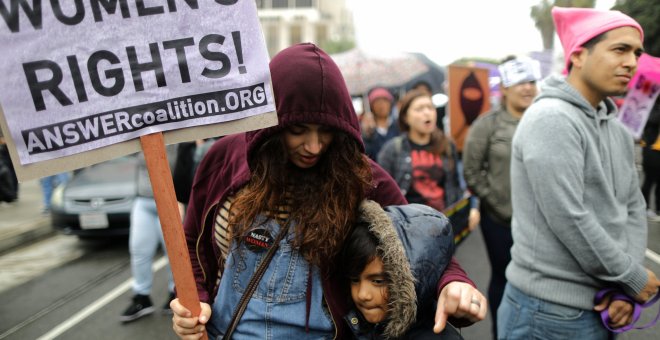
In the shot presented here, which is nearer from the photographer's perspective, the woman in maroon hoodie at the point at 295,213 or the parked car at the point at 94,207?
the woman in maroon hoodie at the point at 295,213

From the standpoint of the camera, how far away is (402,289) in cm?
137

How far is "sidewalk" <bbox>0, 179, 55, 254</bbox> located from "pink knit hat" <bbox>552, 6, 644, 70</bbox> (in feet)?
23.4

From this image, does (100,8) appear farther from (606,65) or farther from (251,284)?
(606,65)

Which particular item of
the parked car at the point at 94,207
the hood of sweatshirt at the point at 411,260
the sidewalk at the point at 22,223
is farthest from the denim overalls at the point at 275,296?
the sidewalk at the point at 22,223

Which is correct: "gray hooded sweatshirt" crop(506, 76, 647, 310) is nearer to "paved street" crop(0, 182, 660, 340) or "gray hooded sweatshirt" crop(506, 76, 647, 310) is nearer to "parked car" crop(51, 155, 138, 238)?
"paved street" crop(0, 182, 660, 340)

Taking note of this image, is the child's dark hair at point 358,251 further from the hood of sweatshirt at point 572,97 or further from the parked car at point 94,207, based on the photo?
the parked car at point 94,207

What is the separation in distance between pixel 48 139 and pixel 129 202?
527cm

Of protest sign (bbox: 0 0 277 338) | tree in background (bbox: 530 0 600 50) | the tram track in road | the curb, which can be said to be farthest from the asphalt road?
tree in background (bbox: 530 0 600 50)

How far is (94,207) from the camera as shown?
6.24 m

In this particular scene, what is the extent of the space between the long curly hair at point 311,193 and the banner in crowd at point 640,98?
2.76 meters

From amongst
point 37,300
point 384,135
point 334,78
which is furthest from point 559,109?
point 37,300

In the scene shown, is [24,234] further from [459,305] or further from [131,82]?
[459,305]

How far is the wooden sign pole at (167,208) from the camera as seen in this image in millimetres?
1379

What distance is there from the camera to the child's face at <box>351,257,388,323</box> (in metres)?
1.48
